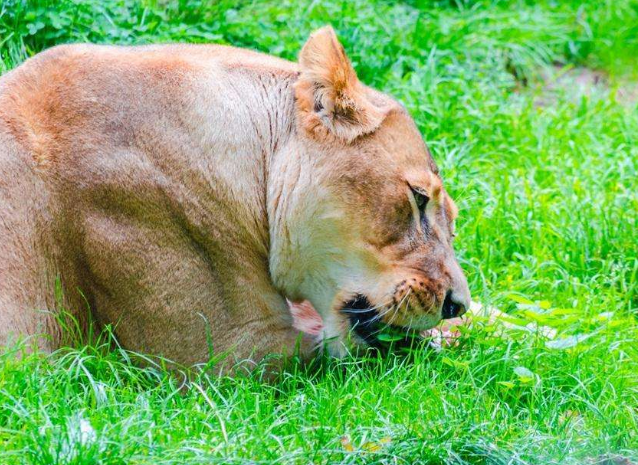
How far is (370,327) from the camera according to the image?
5.52 meters

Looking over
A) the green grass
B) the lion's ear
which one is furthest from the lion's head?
the green grass

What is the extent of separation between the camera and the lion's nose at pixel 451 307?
5527 mm

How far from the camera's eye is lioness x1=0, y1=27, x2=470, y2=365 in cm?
511

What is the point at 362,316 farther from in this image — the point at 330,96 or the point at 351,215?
the point at 330,96

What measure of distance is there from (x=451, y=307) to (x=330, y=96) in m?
1.25

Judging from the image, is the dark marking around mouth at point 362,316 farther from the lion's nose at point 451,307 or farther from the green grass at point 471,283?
the lion's nose at point 451,307

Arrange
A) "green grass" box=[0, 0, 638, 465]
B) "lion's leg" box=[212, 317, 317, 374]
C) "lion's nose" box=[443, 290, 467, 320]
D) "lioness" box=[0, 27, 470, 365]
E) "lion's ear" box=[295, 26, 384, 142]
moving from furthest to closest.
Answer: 1. "lion's nose" box=[443, 290, 467, 320]
2. "lion's ear" box=[295, 26, 384, 142]
3. "lion's leg" box=[212, 317, 317, 374]
4. "lioness" box=[0, 27, 470, 365]
5. "green grass" box=[0, 0, 638, 465]

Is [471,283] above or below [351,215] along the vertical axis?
below

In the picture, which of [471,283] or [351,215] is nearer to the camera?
[351,215]

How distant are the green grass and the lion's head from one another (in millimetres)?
326

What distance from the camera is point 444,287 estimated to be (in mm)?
5492

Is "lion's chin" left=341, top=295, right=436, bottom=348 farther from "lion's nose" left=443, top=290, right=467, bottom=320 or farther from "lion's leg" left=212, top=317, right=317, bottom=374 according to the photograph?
"lion's leg" left=212, top=317, right=317, bottom=374

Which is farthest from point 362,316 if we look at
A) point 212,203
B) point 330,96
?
point 330,96

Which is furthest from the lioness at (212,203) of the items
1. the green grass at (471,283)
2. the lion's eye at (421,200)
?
the green grass at (471,283)
